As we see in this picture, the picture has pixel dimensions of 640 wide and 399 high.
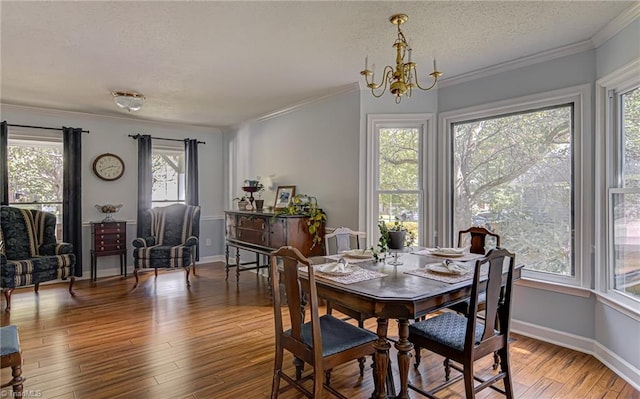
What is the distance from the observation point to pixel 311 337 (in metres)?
1.93

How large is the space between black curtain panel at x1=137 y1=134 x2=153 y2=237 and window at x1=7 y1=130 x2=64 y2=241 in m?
1.02

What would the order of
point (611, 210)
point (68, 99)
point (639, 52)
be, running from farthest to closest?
point (68, 99) → point (611, 210) → point (639, 52)

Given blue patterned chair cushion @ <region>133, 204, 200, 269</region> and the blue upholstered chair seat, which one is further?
blue patterned chair cushion @ <region>133, 204, 200, 269</region>

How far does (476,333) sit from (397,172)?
224cm

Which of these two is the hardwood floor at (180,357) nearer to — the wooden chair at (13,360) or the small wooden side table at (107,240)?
the wooden chair at (13,360)

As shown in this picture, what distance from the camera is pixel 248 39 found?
2785 mm

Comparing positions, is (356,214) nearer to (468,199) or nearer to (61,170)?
(468,199)

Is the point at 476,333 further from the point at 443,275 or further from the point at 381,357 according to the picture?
the point at 381,357

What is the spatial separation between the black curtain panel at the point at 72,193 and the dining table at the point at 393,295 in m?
4.45

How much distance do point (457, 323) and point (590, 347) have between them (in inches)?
59.1

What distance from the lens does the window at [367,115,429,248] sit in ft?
13.0

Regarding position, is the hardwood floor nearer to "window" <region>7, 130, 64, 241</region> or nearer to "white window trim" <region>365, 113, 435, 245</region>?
"white window trim" <region>365, 113, 435, 245</region>

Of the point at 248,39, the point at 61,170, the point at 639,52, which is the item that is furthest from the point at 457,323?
the point at 61,170

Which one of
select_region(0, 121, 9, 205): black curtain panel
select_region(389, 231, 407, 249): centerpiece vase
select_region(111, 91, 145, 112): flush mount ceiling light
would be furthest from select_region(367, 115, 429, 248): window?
select_region(0, 121, 9, 205): black curtain panel
